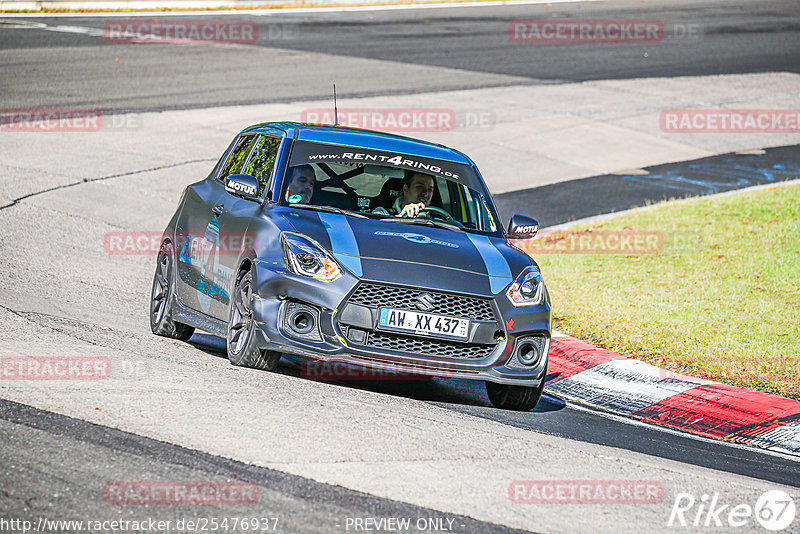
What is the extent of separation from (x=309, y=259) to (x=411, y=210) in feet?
4.59

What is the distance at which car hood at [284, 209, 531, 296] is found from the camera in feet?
24.0

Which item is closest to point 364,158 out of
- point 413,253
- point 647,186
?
point 413,253

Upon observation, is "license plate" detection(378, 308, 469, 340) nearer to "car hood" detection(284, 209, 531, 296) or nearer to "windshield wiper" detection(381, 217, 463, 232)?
"car hood" detection(284, 209, 531, 296)

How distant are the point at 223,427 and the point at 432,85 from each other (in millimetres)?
19008

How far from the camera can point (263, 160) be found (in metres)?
8.80

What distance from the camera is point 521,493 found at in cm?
546
